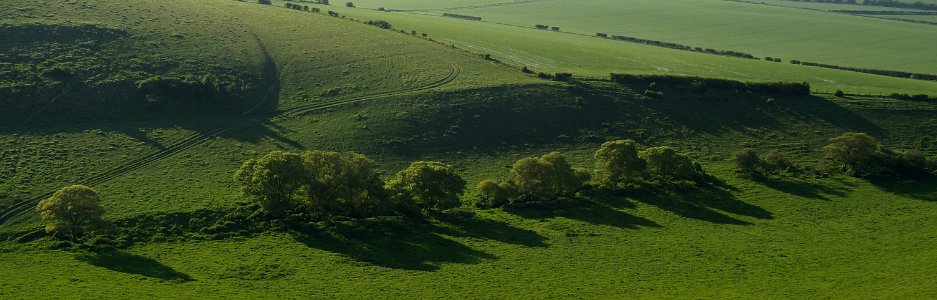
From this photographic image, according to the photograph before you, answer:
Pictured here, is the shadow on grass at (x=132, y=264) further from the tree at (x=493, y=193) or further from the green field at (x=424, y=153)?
the tree at (x=493, y=193)

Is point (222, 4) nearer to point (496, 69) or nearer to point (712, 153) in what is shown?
point (496, 69)

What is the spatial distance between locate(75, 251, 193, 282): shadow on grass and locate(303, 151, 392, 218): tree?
17301mm

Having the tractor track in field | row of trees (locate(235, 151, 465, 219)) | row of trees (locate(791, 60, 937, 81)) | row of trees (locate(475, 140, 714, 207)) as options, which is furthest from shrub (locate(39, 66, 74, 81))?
row of trees (locate(791, 60, 937, 81))

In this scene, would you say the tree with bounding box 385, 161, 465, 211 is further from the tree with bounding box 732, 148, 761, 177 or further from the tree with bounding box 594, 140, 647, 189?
the tree with bounding box 732, 148, 761, 177

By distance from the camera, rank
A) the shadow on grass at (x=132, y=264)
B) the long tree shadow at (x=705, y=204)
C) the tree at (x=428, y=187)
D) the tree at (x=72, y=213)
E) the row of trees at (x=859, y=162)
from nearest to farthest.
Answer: the shadow on grass at (x=132, y=264), the tree at (x=72, y=213), the tree at (x=428, y=187), the long tree shadow at (x=705, y=204), the row of trees at (x=859, y=162)

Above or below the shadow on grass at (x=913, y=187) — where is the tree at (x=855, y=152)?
above

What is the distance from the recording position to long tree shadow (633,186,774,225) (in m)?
88.3

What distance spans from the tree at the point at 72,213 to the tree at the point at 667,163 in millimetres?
60852

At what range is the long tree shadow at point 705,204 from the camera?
290ft

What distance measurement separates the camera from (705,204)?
303 feet

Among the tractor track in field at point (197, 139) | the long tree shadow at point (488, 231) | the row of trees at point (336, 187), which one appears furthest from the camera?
the row of trees at point (336, 187)

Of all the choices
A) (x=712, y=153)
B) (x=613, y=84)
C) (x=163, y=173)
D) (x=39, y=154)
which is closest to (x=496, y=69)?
(x=613, y=84)

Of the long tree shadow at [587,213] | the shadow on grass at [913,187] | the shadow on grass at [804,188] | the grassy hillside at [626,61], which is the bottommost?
the long tree shadow at [587,213]

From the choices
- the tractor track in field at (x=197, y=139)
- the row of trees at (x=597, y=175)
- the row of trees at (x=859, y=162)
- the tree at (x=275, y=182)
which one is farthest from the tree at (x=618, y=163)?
the tractor track in field at (x=197, y=139)
